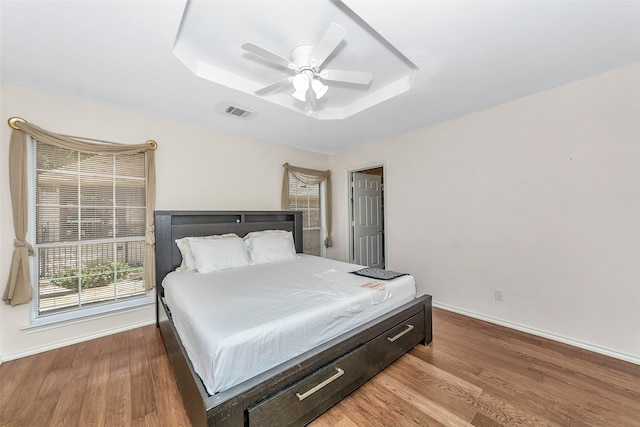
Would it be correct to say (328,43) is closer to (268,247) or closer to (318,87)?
(318,87)

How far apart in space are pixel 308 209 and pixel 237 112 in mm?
2144

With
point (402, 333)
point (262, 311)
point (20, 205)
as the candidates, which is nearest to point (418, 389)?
point (402, 333)

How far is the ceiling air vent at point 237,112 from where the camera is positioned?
2719 millimetres

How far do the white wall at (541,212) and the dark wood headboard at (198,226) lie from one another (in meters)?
2.04

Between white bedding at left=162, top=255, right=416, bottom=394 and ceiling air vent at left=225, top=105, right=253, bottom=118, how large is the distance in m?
1.78

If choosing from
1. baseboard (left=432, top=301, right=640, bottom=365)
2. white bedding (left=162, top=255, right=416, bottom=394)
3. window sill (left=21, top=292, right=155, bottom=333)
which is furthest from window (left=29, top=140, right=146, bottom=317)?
baseboard (left=432, top=301, right=640, bottom=365)

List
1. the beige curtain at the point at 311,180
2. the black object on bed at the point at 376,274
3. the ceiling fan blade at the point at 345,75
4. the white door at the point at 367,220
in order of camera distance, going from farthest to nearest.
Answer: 1. the white door at the point at 367,220
2. the beige curtain at the point at 311,180
3. the black object on bed at the point at 376,274
4. the ceiling fan blade at the point at 345,75

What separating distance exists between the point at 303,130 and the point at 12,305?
3416 mm

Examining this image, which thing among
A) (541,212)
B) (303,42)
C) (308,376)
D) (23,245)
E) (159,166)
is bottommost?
(308,376)

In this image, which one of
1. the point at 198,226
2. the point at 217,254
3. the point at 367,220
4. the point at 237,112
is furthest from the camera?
the point at 367,220

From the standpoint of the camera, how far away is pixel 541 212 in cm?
244

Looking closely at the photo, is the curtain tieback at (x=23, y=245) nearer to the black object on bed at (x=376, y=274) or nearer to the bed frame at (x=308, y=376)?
the bed frame at (x=308, y=376)

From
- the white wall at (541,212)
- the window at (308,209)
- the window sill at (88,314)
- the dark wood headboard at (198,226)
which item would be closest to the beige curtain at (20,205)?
the window sill at (88,314)

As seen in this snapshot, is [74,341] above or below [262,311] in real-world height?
below
